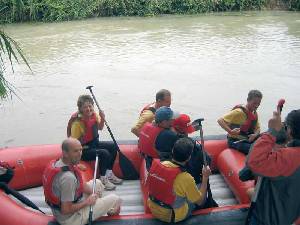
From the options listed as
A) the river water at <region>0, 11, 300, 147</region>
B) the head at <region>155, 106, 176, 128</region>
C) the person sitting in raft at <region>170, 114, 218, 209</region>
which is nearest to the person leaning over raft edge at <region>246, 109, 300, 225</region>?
the person sitting in raft at <region>170, 114, 218, 209</region>

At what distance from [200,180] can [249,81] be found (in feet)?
20.6

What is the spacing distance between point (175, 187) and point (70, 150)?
668 millimetres

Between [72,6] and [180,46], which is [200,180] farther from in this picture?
[72,6]

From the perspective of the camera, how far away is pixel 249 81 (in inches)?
358

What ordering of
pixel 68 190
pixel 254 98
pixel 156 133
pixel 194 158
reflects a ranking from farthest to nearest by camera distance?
pixel 254 98 < pixel 156 133 < pixel 194 158 < pixel 68 190

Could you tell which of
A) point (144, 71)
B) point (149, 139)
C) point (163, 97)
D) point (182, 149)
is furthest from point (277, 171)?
point (144, 71)

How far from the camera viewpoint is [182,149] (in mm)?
2627

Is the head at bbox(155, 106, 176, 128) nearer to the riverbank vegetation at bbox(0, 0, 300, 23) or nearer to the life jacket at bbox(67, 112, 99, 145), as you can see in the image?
the life jacket at bbox(67, 112, 99, 145)

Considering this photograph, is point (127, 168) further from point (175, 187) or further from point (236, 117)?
point (175, 187)

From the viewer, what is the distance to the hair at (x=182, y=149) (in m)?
2.62

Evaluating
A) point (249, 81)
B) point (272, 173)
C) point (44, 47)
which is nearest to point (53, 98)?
point (249, 81)

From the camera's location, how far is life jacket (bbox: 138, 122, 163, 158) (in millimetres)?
3457

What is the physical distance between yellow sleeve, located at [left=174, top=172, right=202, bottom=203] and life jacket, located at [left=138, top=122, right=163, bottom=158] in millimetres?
783

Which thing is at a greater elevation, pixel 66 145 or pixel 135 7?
pixel 135 7
